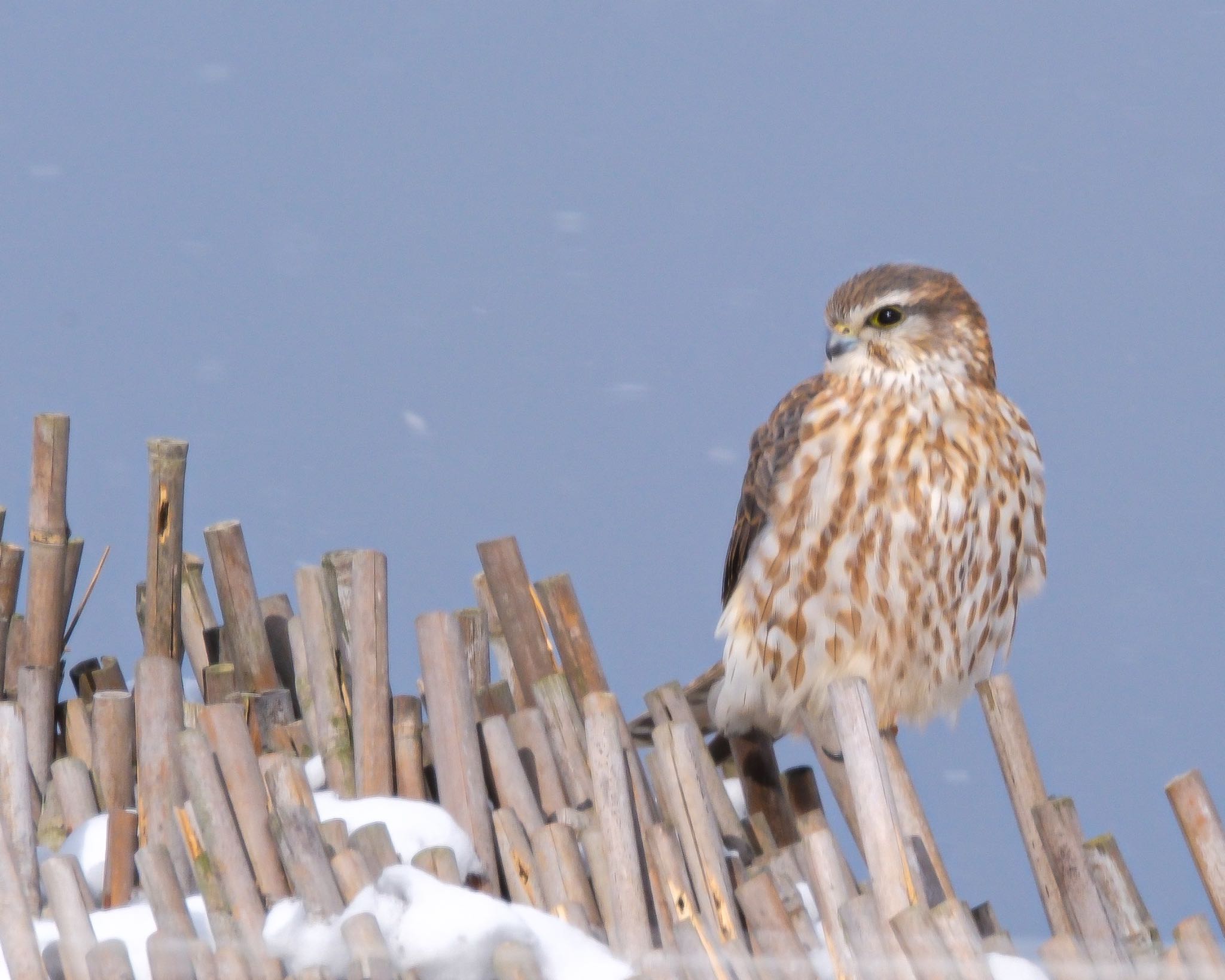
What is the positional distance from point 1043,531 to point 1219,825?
2.88ft

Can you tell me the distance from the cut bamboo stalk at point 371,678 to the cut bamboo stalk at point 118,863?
0.81 feet

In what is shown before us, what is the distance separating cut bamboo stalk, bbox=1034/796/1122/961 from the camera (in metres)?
1.65

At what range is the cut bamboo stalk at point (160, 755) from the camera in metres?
1.81

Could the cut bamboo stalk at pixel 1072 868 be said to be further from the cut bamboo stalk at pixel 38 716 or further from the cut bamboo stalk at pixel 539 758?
the cut bamboo stalk at pixel 38 716

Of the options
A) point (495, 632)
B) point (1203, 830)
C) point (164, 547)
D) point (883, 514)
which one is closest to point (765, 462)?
point (883, 514)

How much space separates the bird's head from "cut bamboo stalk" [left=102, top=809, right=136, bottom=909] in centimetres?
108

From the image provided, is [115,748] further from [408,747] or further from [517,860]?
[517,860]

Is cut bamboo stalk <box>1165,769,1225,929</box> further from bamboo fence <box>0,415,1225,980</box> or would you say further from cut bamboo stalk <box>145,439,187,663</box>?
cut bamboo stalk <box>145,439,187,663</box>

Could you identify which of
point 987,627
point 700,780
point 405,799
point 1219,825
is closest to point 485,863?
point 405,799

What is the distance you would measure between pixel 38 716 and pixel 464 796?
54 cm

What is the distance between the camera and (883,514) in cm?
228

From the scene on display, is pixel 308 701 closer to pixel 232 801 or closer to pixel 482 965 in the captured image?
pixel 232 801

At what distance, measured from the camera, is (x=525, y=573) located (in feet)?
6.76

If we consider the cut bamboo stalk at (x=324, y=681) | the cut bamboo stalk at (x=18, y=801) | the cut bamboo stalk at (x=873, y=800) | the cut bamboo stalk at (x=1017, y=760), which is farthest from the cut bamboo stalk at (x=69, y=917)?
the cut bamboo stalk at (x=1017, y=760)
